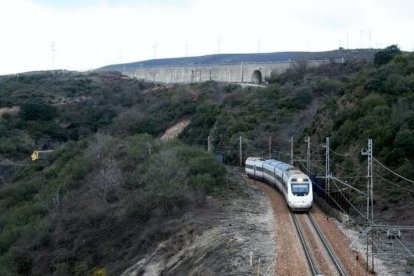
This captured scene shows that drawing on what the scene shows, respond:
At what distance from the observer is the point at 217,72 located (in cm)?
11988

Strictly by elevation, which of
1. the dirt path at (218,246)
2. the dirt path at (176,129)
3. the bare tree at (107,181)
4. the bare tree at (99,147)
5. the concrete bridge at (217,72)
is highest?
the concrete bridge at (217,72)

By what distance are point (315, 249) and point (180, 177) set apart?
595 inches

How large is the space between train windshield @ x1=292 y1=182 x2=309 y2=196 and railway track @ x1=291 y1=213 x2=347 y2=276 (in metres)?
1.35

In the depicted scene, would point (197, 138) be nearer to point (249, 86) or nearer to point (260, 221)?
point (249, 86)

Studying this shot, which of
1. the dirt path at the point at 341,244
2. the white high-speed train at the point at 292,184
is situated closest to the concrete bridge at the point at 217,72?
the white high-speed train at the point at 292,184

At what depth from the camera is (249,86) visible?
321 feet

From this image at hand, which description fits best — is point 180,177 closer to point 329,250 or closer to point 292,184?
point 292,184

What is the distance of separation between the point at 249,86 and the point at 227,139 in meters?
28.5

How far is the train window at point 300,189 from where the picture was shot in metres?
34.1

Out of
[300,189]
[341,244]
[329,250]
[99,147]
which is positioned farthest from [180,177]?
[99,147]

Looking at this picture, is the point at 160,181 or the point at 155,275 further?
the point at 160,181


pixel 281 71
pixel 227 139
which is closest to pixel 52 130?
pixel 227 139

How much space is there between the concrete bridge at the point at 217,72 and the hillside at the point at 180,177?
26.7 metres

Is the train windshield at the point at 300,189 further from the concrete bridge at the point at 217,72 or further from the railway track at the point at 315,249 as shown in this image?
the concrete bridge at the point at 217,72
